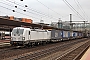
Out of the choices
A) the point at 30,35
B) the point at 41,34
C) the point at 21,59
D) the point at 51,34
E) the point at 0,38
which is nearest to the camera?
the point at 21,59

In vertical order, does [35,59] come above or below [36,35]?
below

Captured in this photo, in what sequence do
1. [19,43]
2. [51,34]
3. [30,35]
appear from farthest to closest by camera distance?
[51,34], [30,35], [19,43]

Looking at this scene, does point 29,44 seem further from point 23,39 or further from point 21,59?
point 21,59

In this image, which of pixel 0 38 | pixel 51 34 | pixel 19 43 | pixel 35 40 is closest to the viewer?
pixel 19 43

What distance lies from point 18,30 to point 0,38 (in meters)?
17.7

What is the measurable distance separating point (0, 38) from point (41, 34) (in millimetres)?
14017

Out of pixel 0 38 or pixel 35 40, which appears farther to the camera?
pixel 0 38

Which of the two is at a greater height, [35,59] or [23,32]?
[23,32]

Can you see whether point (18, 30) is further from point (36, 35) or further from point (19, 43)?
point (36, 35)

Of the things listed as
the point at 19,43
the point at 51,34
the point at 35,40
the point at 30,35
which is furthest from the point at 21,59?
the point at 51,34

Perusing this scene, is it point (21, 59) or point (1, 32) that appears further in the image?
point (1, 32)

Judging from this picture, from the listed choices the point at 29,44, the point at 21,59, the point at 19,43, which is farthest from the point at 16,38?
the point at 21,59

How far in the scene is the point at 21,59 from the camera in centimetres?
1502

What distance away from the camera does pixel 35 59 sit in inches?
611
